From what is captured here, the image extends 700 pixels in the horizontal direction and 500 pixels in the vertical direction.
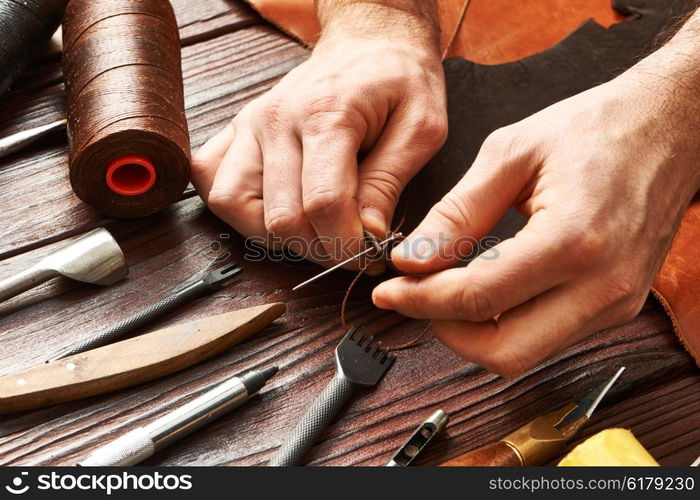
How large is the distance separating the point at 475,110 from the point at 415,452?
0.60m

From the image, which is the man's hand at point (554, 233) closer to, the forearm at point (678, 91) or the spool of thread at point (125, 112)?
the forearm at point (678, 91)

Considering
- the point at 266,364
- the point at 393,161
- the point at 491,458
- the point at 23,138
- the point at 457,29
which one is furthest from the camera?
the point at 457,29

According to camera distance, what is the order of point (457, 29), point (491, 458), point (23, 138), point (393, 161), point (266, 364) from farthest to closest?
point (457, 29) → point (23, 138) → point (393, 161) → point (266, 364) → point (491, 458)

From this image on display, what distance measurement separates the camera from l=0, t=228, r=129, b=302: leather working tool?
96 cm

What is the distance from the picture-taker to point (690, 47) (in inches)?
40.5

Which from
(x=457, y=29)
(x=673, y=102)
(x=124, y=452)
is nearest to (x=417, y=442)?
(x=124, y=452)

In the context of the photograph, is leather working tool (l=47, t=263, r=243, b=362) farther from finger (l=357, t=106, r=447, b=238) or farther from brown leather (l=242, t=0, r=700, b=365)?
brown leather (l=242, t=0, r=700, b=365)

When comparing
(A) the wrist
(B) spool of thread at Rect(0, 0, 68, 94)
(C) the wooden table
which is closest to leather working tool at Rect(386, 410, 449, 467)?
(C) the wooden table

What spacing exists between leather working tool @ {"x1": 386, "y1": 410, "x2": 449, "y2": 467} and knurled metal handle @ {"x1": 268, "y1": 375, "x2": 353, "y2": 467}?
0.08 metres

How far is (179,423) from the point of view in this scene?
82 cm

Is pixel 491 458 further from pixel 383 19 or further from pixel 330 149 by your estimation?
pixel 383 19

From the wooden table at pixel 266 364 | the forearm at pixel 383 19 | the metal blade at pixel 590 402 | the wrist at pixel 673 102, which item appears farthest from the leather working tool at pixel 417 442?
the forearm at pixel 383 19

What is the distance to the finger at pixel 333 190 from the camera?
95cm

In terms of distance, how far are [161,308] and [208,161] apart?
0.23 m
